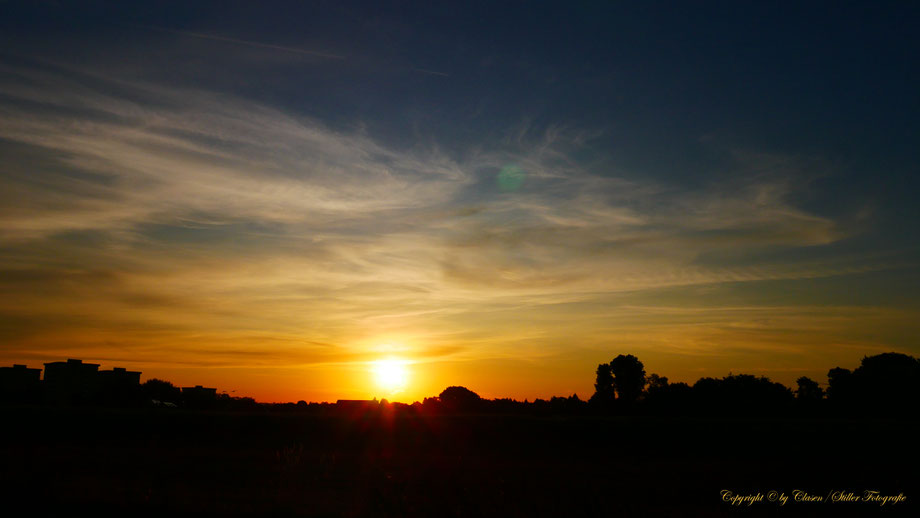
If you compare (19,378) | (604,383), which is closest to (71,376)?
(19,378)

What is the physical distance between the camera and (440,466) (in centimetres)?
3597

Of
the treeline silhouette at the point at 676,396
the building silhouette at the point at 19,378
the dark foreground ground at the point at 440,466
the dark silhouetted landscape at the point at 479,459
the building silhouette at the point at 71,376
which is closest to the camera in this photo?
the dark foreground ground at the point at 440,466

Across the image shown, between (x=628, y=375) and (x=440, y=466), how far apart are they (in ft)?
A: 419

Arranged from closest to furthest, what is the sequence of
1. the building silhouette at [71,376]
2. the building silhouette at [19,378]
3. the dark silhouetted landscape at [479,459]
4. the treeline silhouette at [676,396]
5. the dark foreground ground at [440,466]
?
the dark foreground ground at [440,466], the dark silhouetted landscape at [479,459], the treeline silhouette at [676,396], the building silhouette at [19,378], the building silhouette at [71,376]

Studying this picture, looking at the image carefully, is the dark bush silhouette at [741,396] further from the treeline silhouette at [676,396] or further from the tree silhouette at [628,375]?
the tree silhouette at [628,375]

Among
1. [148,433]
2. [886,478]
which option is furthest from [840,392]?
[148,433]

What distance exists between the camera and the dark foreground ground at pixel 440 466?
2023cm

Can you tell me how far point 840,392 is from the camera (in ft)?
386

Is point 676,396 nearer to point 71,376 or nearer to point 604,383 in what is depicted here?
point 604,383

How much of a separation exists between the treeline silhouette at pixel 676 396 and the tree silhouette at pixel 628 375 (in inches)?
9.6

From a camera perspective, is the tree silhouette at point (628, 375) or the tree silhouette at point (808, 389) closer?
the tree silhouette at point (808, 389)

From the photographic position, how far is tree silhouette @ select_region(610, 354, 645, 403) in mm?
154375

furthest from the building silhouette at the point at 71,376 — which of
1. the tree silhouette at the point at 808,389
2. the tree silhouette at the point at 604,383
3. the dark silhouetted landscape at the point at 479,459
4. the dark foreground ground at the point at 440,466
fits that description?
the tree silhouette at the point at 808,389

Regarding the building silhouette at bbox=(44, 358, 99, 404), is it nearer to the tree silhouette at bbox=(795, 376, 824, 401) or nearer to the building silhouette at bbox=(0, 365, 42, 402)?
the building silhouette at bbox=(0, 365, 42, 402)
